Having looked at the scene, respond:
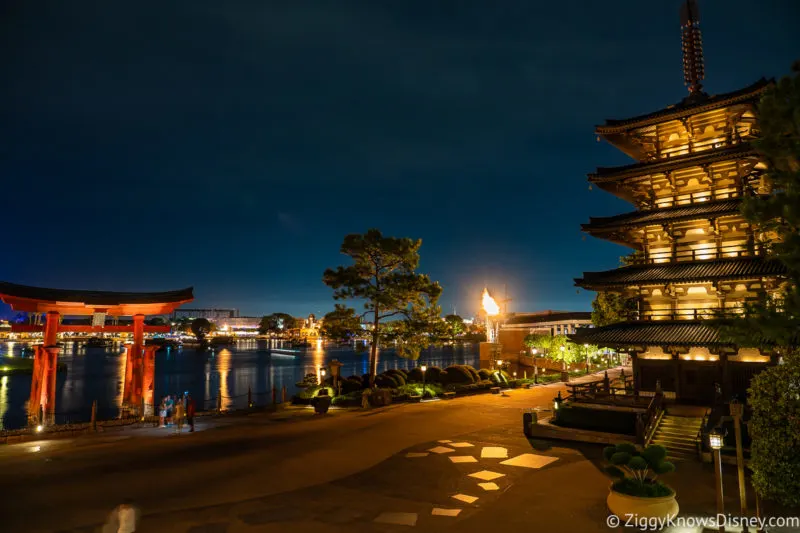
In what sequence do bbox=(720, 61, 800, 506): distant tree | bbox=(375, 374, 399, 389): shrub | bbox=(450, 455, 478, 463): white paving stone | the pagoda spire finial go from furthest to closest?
bbox=(375, 374, 399, 389): shrub < the pagoda spire finial < bbox=(450, 455, 478, 463): white paving stone < bbox=(720, 61, 800, 506): distant tree

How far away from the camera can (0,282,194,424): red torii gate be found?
25.0 metres

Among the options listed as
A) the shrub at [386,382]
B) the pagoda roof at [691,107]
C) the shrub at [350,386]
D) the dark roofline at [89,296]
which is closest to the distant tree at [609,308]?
the pagoda roof at [691,107]

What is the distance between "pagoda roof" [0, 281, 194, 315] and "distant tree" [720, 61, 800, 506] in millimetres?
28250

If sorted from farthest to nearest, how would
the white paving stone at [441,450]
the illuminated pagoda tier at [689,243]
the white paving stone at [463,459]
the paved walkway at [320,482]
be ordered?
the illuminated pagoda tier at [689,243], the white paving stone at [441,450], the white paving stone at [463,459], the paved walkway at [320,482]

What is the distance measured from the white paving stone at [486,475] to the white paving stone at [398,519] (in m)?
3.48

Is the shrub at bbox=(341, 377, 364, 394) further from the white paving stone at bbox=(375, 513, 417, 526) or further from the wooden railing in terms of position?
the white paving stone at bbox=(375, 513, 417, 526)

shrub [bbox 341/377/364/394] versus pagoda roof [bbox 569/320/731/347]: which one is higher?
pagoda roof [bbox 569/320/731/347]

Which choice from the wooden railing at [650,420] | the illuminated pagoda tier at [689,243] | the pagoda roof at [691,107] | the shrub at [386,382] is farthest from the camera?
the shrub at [386,382]

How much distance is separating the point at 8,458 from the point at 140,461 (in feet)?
15.4

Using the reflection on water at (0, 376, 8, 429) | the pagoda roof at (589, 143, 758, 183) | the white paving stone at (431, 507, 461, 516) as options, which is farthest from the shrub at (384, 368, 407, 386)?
the reflection on water at (0, 376, 8, 429)

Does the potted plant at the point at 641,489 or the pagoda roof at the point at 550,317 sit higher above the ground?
the pagoda roof at the point at 550,317

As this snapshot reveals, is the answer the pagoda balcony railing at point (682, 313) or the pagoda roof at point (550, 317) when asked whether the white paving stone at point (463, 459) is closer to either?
the pagoda balcony railing at point (682, 313)

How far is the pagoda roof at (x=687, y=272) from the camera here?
19.8 meters

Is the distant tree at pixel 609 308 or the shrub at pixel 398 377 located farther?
the shrub at pixel 398 377
